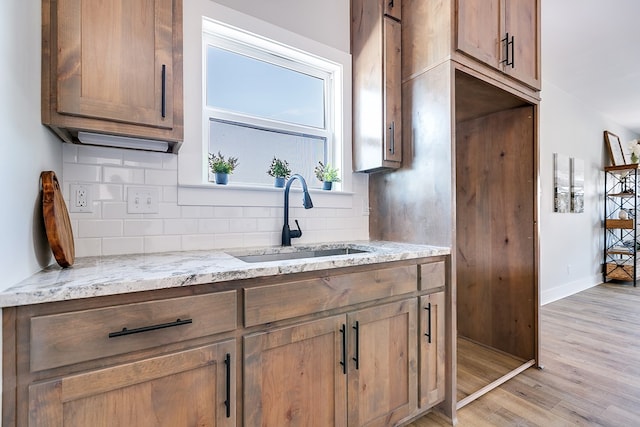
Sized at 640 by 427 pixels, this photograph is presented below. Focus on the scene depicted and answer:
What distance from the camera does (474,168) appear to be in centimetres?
266

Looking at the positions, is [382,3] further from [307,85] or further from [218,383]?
[218,383]

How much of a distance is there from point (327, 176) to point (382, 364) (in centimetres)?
121

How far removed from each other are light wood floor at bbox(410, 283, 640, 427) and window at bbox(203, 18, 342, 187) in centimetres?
179

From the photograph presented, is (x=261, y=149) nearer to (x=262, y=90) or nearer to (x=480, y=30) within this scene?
(x=262, y=90)

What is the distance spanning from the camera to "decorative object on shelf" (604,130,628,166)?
5.06 m

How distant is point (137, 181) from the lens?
1517 mm

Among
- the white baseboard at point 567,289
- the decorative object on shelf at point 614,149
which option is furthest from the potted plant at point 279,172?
the decorative object on shelf at point 614,149

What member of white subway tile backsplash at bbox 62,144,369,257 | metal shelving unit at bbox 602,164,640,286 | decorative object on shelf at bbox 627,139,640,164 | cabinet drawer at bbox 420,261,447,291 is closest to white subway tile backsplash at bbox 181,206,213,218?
white subway tile backsplash at bbox 62,144,369,257

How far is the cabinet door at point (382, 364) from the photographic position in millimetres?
1394

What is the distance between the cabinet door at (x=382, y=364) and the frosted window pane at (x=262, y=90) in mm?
1400

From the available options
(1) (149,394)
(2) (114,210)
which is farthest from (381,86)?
(1) (149,394)

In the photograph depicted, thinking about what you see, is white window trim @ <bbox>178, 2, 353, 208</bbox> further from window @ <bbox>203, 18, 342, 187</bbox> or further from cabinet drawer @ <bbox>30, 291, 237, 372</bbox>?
cabinet drawer @ <bbox>30, 291, 237, 372</bbox>

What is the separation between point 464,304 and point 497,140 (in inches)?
56.1

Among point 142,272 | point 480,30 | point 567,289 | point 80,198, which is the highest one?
point 480,30
